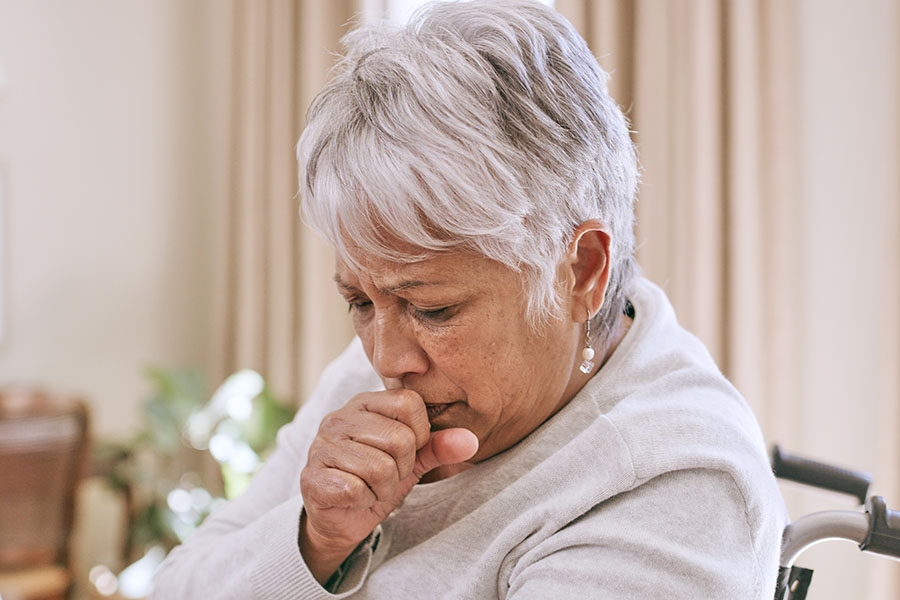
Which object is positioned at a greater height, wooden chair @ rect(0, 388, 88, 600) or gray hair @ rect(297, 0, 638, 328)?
gray hair @ rect(297, 0, 638, 328)

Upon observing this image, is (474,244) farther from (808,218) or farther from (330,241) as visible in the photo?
(808,218)

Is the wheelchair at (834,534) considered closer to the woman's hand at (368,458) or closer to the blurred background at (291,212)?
the blurred background at (291,212)

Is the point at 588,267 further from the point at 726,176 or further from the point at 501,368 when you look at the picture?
the point at 726,176

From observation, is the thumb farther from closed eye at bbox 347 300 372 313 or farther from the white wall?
the white wall

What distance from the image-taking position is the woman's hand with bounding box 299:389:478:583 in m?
1.00

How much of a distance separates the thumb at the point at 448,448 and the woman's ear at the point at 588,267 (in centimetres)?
19

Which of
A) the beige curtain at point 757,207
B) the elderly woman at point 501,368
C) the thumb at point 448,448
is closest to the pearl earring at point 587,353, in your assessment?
the elderly woman at point 501,368

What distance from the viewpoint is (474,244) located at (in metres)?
0.93

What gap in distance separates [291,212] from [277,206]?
70 mm

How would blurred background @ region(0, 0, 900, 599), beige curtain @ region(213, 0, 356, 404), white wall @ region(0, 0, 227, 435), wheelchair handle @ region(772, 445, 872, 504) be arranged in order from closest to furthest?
wheelchair handle @ region(772, 445, 872, 504) < blurred background @ region(0, 0, 900, 599) < beige curtain @ region(213, 0, 356, 404) < white wall @ region(0, 0, 227, 435)

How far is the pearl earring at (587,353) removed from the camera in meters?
1.06

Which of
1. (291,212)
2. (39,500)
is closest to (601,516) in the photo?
(39,500)

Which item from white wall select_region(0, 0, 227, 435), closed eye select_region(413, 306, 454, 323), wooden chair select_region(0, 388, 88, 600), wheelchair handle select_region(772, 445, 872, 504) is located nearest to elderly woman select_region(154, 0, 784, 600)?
closed eye select_region(413, 306, 454, 323)

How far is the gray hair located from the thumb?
152mm
